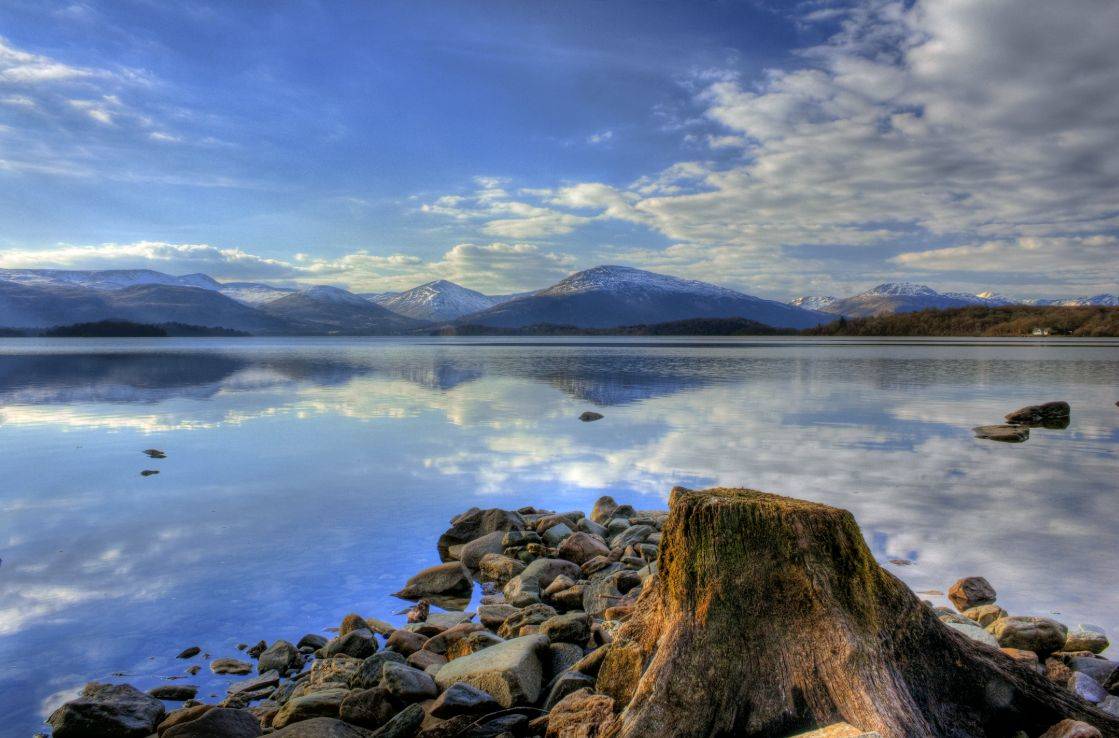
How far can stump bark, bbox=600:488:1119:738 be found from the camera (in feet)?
14.8

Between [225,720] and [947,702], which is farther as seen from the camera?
[225,720]

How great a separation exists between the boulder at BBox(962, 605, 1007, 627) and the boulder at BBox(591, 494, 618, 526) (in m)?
6.25

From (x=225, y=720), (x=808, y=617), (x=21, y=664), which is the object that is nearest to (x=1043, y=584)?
(x=808, y=617)

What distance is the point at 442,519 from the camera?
1288 centimetres

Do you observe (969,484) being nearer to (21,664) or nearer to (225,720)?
(225,720)

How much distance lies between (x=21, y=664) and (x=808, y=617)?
835cm

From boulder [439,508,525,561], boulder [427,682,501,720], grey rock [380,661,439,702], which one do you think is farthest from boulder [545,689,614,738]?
A: boulder [439,508,525,561]

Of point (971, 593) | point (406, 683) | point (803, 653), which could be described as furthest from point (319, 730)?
point (971, 593)

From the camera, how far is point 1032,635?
661 cm

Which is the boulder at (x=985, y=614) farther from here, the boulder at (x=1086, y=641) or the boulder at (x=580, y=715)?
the boulder at (x=580, y=715)

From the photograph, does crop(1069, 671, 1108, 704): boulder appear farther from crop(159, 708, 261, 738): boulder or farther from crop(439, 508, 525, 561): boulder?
crop(439, 508, 525, 561): boulder

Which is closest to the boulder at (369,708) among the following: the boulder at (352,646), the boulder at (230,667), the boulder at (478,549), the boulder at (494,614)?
the boulder at (352,646)

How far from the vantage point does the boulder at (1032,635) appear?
6547 millimetres

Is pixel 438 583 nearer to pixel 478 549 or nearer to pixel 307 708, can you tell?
pixel 478 549
